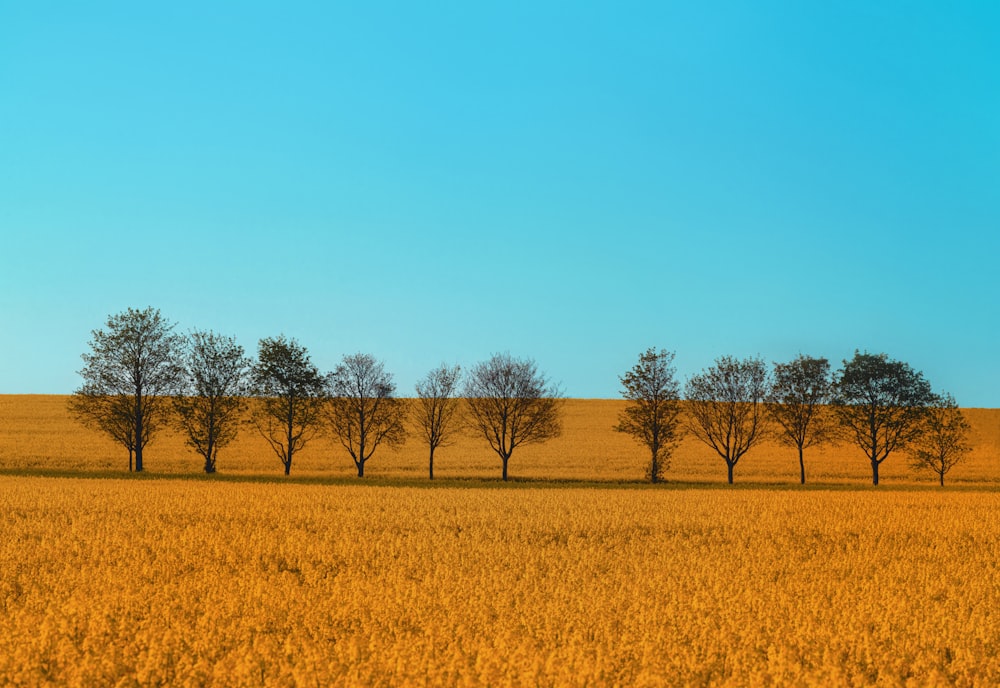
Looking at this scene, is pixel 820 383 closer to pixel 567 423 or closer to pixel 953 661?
pixel 567 423

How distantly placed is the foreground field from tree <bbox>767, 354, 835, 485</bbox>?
1321 inches

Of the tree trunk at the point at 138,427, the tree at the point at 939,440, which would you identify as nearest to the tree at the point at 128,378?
the tree trunk at the point at 138,427

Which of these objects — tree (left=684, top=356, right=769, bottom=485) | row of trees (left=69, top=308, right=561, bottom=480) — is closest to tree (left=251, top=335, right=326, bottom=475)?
row of trees (left=69, top=308, right=561, bottom=480)

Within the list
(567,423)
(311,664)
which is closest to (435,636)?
(311,664)

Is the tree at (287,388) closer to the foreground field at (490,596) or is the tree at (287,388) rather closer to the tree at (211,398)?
the tree at (211,398)

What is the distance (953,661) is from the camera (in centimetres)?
1085

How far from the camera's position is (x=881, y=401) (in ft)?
207

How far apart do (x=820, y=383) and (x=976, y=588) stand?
4920 cm

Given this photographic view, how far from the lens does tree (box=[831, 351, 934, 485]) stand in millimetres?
62438

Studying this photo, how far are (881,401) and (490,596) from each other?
5594cm

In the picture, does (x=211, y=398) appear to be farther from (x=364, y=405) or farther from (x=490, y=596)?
(x=490, y=596)

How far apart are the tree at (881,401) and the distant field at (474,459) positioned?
14.0 ft

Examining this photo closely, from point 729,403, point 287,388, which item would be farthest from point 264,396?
point 729,403

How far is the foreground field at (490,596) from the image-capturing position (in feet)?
32.9
